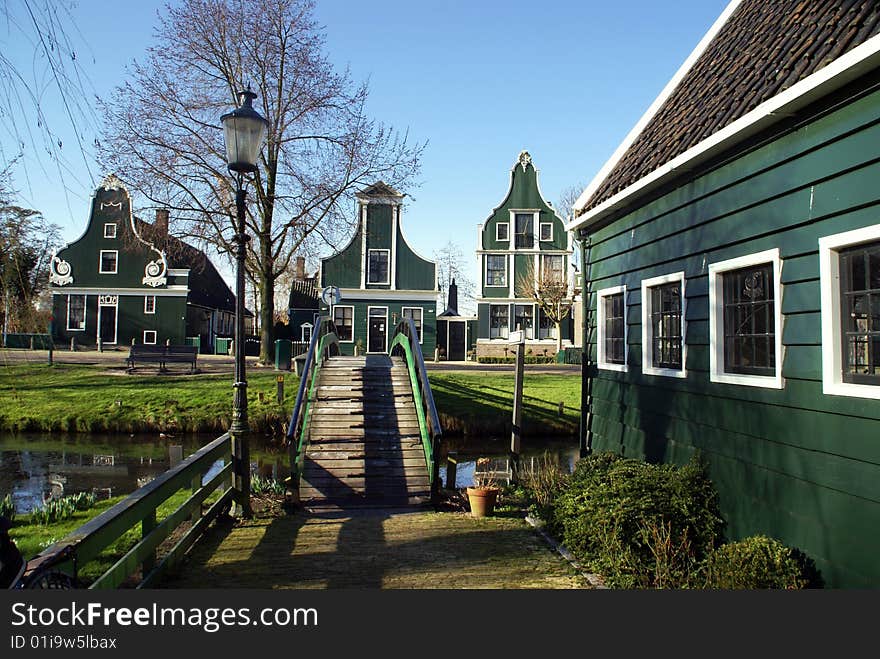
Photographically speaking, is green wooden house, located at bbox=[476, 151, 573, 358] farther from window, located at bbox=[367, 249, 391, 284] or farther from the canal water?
the canal water

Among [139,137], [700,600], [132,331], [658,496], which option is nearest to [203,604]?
[700,600]

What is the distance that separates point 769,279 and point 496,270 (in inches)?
1312

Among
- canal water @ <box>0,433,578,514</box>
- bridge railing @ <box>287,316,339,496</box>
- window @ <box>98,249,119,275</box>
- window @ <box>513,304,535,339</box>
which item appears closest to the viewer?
bridge railing @ <box>287,316,339,496</box>

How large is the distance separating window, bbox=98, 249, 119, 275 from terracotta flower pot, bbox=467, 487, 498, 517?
35276mm

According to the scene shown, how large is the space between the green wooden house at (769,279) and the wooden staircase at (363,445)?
3378 millimetres

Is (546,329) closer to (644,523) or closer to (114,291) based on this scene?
(114,291)

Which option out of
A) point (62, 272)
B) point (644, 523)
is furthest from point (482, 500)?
point (62, 272)

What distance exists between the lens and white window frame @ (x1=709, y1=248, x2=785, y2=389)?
5371mm

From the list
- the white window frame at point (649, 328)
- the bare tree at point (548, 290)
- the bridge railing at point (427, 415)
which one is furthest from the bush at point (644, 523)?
the bare tree at point (548, 290)

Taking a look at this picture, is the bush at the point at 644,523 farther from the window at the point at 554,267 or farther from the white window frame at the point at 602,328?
the window at the point at 554,267

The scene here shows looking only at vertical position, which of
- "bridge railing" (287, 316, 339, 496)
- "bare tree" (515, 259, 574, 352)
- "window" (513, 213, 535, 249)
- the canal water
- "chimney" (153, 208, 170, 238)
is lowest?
the canal water

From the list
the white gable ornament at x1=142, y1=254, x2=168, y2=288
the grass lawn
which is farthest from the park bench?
the white gable ornament at x1=142, y1=254, x2=168, y2=288

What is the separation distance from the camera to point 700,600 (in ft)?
14.5

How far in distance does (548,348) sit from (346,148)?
1795 centimetres
